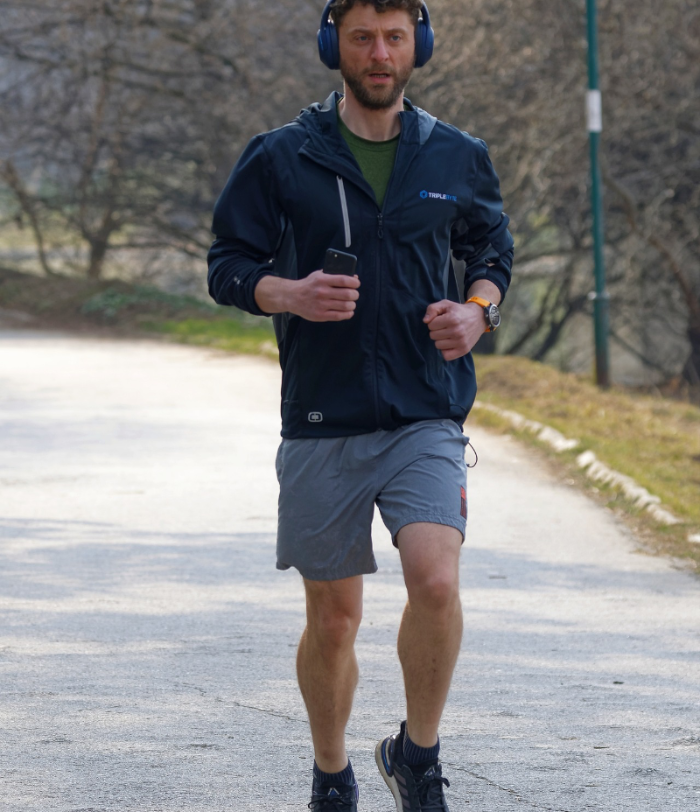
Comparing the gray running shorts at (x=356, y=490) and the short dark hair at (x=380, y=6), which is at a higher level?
the short dark hair at (x=380, y=6)

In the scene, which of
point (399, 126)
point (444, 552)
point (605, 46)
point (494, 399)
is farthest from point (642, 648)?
point (605, 46)

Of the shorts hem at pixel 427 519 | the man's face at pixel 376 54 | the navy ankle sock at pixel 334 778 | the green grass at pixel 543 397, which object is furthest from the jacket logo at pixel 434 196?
the green grass at pixel 543 397

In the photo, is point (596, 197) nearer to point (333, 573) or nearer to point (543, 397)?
point (543, 397)

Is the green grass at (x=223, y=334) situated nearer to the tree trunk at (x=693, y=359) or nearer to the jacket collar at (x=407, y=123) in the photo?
the tree trunk at (x=693, y=359)

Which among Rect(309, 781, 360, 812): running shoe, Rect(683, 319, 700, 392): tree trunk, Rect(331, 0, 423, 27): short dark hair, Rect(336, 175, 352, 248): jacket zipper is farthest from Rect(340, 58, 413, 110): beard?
Rect(683, 319, 700, 392): tree trunk

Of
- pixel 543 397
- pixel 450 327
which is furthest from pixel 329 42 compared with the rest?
pixel 543 397

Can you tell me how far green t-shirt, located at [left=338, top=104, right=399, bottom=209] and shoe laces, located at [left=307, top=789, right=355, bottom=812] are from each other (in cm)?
147

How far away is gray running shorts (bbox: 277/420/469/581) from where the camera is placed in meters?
3.29

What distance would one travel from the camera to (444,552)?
3.19 m

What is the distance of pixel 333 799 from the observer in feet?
10.9

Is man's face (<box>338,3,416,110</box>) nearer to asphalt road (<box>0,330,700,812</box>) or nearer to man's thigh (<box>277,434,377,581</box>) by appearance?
man's thigh (<box>277,434,377,581</box>)

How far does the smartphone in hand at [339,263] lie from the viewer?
3.11 metres

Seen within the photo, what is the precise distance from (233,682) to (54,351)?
13400 mm

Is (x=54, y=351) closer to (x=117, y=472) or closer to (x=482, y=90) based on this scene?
(x=482, y=90)
